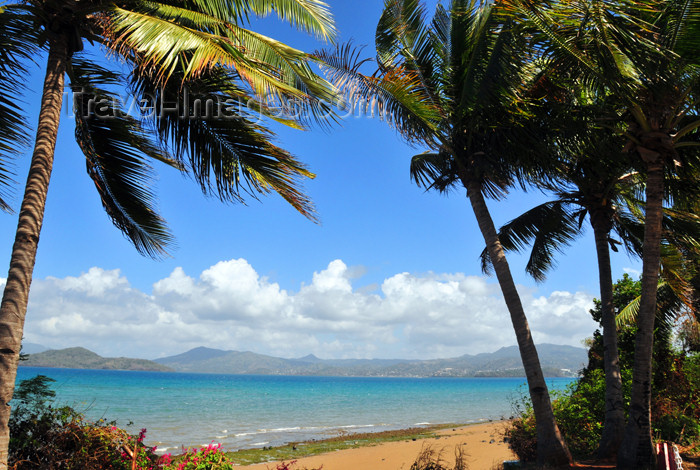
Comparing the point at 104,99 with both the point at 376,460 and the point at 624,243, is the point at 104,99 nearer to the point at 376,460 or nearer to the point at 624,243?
the point at 624,243

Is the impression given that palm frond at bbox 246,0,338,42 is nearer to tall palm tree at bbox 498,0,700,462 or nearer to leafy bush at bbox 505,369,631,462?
tall palm tree at bbox 498,0,700,462

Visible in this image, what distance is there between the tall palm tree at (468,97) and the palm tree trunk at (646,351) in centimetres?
96

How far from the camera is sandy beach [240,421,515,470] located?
43.7 ft

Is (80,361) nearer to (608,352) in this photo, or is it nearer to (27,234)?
(608,352)

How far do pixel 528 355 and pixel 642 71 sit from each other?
15.2ft

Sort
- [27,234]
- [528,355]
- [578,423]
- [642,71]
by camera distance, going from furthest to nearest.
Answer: [578,423]
[528,355]
[642,71]
[27,234]

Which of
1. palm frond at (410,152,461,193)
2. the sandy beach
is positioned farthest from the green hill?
palm frond at (410,152,461,193)

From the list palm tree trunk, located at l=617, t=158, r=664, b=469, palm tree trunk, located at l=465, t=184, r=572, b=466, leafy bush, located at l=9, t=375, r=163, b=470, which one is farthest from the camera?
palm tree trunk, located at l=465, t=184, r=572, b=466

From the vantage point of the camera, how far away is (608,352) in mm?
9148

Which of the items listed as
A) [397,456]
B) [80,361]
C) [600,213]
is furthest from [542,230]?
[80,361]

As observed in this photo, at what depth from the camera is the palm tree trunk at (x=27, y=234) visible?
3972mm

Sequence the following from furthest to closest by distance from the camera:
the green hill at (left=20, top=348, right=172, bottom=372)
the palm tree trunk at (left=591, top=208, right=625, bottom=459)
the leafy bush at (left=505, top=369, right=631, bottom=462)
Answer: the green hill at (left=20, top=348, right=172, bottom=372) → the leafy bush at (left=505, top=369, right=631, bottom=462) → the palm tree trunk at (left=591, top=208, right=625, bottom=459)

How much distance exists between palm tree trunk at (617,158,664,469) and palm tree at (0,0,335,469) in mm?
5597

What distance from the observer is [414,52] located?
8805 mm
